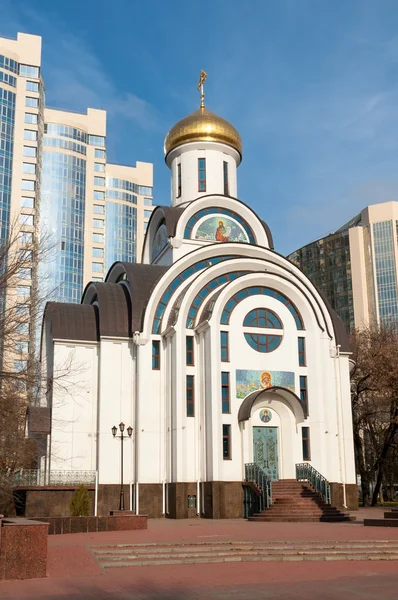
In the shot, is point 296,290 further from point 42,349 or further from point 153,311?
point 42,349

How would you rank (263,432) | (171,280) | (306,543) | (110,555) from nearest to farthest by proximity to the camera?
(110,555)
(306,543)
(263,432)
(171,280)

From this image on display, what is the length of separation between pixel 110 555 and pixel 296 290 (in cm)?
1519

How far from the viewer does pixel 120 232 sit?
3233 inches

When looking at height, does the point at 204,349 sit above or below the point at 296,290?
below

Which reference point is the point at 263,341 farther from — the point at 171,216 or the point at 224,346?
the point at 171,216

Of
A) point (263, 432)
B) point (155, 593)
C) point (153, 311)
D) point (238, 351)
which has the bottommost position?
point (155, 593)

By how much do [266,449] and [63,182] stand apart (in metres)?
55.4

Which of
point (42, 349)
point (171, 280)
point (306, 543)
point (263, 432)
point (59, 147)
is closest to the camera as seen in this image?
point (306, 543)

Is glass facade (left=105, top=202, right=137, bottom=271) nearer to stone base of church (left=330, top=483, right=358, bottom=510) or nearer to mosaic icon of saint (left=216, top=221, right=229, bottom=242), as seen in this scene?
mosaic icon of saint (left=216, top=221, right=229, bottom=242)

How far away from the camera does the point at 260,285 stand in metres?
25.0

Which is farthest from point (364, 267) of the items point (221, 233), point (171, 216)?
point (171, 216)

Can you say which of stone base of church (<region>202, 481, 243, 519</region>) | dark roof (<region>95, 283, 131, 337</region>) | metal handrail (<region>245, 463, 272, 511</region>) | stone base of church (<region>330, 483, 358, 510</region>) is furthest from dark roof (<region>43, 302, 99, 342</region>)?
stone base of church (<region>330, 483, 358, 510</region>)

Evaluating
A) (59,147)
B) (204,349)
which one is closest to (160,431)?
(204,349)

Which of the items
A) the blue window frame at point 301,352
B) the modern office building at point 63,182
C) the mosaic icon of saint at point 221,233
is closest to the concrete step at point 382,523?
the blue window frame at point 301,352
